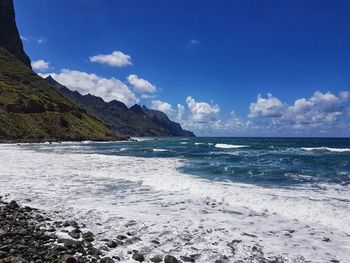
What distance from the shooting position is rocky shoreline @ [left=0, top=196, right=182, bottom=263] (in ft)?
35.9

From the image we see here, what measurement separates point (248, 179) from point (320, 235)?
55.5ft

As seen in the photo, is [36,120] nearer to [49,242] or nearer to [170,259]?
[49,242]

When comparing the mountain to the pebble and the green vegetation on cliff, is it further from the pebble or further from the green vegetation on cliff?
the pebble

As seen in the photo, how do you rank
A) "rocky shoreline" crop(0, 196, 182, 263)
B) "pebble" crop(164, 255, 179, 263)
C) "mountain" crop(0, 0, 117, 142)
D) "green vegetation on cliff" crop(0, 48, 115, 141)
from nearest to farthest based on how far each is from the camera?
"rocky shoreline" crop(0, 196, 182, 263) < "pebble" crop(164, 255, 179, 263) < "mountain" crop(0, 0, 117, 142) < "green vegetation on cliff" crop(0, 48, 115, 141)

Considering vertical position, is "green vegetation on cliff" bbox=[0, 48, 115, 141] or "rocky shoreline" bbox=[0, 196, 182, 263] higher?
"green vegetation on cliff" bbox=[0, 48, 115, 141]

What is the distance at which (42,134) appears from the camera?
135 m

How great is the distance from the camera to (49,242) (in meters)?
12.6

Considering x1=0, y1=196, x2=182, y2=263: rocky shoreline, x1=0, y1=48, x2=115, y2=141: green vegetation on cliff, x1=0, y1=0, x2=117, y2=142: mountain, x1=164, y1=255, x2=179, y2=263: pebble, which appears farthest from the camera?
x1=0, y1=48, x2=115, y2=141: green vegetation on cliff

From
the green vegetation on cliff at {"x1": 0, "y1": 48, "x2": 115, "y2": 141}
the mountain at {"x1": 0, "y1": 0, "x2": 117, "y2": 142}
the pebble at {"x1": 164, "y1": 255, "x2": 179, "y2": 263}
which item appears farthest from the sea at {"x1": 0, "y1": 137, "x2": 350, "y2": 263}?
the green vegetation on cliff at {"x1": 0, "y1": 48, "x2": 115, "y2": 141}

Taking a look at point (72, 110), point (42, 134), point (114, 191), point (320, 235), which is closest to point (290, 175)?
point (114, 191)

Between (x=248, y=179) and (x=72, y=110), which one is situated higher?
(x=72, y=110)

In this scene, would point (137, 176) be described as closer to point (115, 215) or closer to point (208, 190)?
point (208, 190)

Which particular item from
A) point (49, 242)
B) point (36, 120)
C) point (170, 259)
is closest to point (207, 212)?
point (170, 259)

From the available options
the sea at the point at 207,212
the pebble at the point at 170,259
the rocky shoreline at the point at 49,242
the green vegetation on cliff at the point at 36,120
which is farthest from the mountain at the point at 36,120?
the pebble at the point at 170,259
